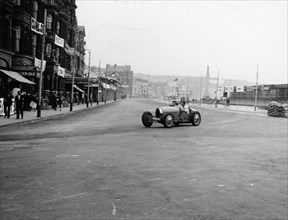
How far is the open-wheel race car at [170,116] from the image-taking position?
1998 cm

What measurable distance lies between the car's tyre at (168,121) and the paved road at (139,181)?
714 cm

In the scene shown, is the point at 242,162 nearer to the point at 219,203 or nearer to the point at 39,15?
the point at 219,203

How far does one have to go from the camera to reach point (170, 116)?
66.7 ft

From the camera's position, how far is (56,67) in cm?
4084

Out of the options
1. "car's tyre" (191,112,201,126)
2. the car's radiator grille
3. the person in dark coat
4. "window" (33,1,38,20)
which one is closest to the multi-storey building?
"window" (33,1,38,20)

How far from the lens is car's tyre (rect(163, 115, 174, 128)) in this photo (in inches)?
787

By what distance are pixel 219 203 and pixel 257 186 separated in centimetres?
164

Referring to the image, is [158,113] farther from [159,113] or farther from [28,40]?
[28,40]

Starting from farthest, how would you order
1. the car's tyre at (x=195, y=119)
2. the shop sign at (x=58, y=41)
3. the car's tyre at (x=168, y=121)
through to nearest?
1. the shop sign at (x=58, y=41)
2. the car's tyre at (x=195, y=119)
3. the car's tyre at (x=168, y=121)

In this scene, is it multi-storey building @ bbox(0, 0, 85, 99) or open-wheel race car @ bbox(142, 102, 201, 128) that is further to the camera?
multi-storey building @ bbox(0, 0, 85, 99)

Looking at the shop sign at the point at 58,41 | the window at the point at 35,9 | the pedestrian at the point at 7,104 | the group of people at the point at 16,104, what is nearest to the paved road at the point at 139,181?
the group of people at the point at 16,104

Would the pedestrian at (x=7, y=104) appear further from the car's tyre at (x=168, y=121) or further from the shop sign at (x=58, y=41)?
the shop sign at (x=58, y=41)

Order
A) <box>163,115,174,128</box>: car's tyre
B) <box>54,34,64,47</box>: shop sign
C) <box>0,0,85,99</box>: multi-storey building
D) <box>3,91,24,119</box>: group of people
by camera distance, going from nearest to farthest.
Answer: <box>163,115,174,128</box>: car's tyre, <box>3,91,24,119</box>: group of people, <box>0,0,85,99</box>: multi-storey building, <box>54,34,64,47</box>: shop sign

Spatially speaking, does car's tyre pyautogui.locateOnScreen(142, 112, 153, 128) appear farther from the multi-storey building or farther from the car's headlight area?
the multi-storey building
